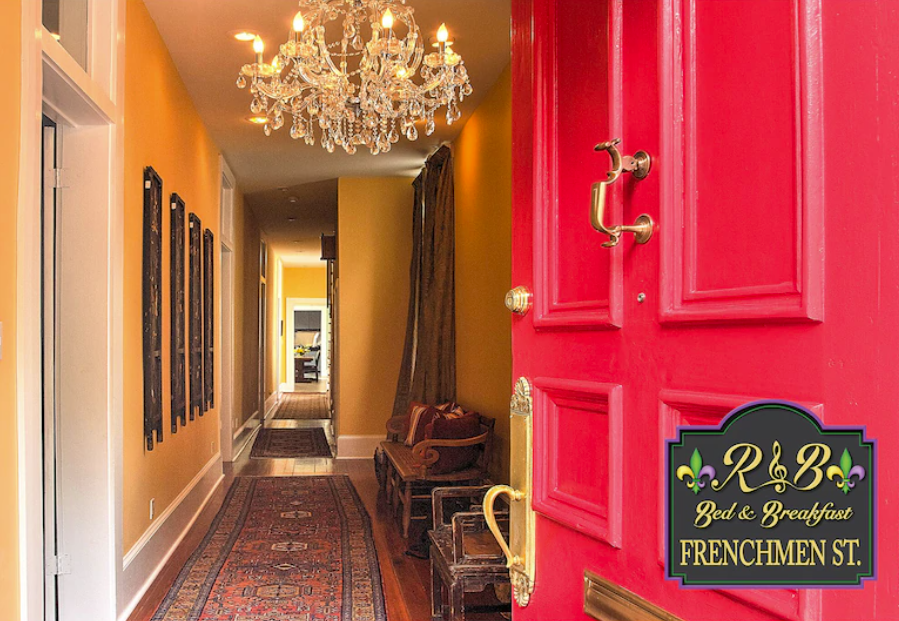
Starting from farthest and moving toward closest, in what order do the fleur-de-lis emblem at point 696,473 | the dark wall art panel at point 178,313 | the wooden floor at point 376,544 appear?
the dark wall art panel at point 178,313
the wooden floor at point 376,544
the fleur-de-lis emblem at point 696,473

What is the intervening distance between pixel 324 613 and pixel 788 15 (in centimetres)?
341

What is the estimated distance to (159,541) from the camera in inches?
169

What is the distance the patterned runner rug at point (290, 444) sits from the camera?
8969 millimetres

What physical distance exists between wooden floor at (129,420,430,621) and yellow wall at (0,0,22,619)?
1.61 metres

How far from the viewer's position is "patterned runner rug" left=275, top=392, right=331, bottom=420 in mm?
13695

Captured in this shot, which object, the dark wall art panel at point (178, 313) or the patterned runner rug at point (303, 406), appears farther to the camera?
the patterned runner rug at point (303, 406)

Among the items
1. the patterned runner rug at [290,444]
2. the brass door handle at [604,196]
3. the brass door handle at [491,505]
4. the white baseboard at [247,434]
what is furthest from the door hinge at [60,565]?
the patterned runner rug at [290,444]

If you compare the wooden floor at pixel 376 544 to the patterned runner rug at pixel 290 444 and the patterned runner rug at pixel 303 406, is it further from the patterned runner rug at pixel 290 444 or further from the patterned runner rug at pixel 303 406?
the patterned runner rug at pixel 303 406

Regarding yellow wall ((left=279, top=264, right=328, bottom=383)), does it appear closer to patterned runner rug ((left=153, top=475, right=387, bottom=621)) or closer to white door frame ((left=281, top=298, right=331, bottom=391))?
white door frame ((left=281, top=298, right=331, bottom=391))

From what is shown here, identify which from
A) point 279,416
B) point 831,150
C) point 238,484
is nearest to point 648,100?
point 831,150

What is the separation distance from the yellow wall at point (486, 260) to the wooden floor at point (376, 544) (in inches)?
34.8

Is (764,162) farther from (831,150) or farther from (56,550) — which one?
(56,550)

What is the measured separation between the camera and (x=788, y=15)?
2.65ft

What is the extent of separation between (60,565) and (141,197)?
1.76 m
